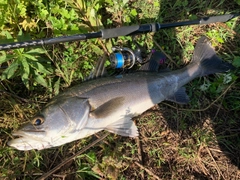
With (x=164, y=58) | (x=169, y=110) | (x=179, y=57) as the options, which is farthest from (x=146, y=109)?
(x=179, y=57)

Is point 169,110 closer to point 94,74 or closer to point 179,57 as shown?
point 179,57

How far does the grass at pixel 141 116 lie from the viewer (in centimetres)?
321

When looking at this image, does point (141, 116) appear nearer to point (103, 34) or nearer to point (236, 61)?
point (103, 34)

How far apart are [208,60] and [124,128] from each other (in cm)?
152

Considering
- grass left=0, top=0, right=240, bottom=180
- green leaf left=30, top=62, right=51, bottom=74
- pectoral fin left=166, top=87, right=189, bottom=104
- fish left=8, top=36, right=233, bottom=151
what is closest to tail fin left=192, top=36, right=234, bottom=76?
fish left=8, top=36, right=233, bottom=151

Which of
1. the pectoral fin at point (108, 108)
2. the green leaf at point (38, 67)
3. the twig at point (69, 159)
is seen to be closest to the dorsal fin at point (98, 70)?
the pectoral fin at point (108, 108)

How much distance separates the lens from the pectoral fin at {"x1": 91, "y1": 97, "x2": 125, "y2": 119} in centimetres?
298

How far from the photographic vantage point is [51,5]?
3529mm

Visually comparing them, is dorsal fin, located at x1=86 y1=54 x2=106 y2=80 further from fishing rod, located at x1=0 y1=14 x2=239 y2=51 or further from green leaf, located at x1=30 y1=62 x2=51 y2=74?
green leaf, located at x1=30 y1=62 x2=51 y2=74

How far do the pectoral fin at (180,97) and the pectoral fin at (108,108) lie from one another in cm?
79

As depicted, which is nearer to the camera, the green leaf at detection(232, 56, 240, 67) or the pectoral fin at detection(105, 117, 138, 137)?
the pectoral fin at detection(105, 117, 138, 137)

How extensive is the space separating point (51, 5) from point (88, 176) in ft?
7.26

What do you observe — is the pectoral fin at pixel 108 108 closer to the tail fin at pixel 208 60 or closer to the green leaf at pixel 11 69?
the green leaf at pixel 11 69

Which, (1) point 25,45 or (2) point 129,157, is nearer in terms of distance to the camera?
(1) point 25,45
